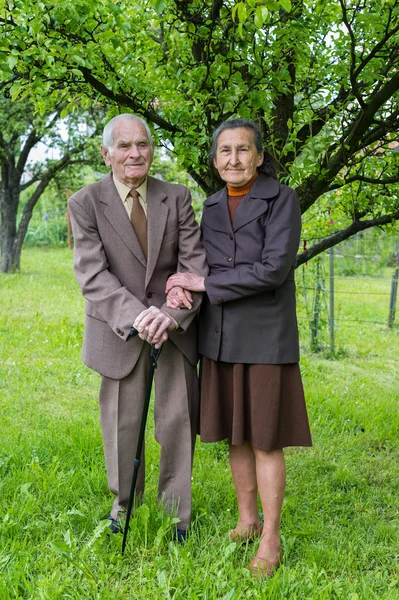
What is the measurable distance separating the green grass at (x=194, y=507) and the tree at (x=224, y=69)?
1.64 metres

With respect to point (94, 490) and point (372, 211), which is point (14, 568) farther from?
point (372, 211)

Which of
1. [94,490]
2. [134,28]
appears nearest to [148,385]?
[94,490]

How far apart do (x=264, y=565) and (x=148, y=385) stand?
87 centimetres

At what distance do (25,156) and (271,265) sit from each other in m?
10.8

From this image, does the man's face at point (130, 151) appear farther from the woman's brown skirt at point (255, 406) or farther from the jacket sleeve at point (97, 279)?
the woman's brown skirt at point (255, 406)

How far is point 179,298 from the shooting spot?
2.76 meters

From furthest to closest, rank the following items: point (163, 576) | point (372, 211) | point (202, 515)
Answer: point (372, 211) < point (202, 515) < point (163, 576)

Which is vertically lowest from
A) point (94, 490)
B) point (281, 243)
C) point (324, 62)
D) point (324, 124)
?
point (94, 490)

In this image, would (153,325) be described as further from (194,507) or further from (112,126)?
(194,507)

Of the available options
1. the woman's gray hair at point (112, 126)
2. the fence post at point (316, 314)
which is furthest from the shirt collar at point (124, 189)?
the fence post at point (316, 314)

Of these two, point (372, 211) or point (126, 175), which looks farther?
point (372, 211)

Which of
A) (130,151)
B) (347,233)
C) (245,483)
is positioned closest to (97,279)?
(130,151)

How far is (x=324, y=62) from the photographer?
3713 mm

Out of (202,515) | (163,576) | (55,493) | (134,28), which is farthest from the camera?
(134,28)
